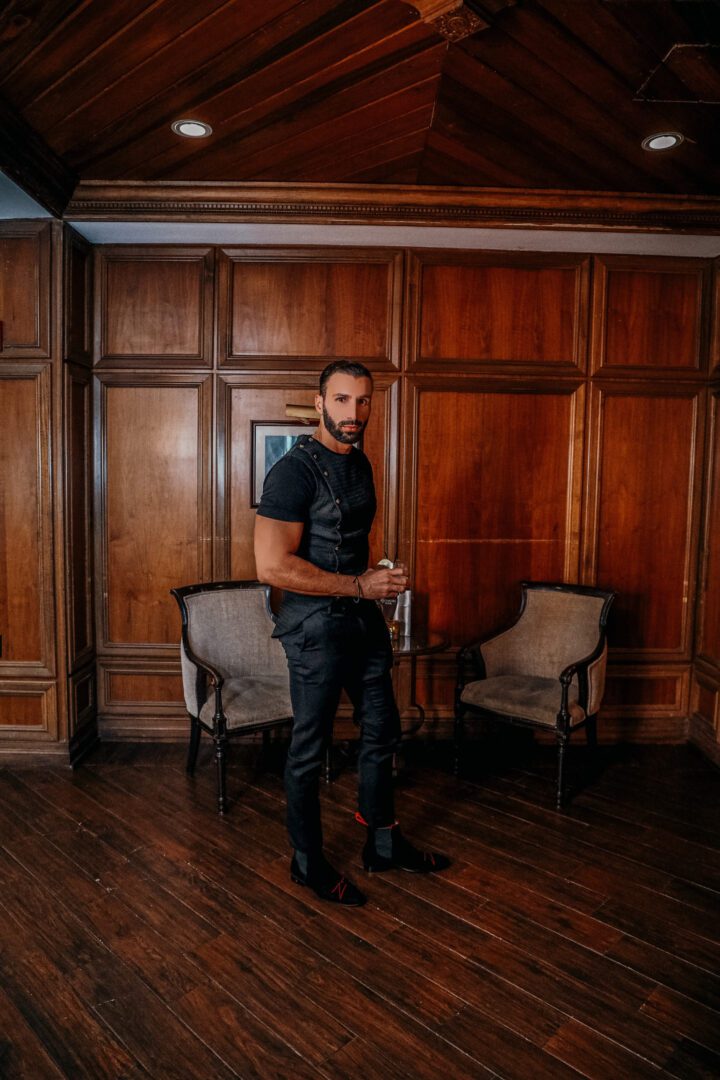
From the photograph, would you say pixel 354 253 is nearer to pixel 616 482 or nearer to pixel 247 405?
pixel 247 405

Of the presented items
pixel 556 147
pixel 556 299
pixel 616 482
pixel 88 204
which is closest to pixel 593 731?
pixel 616 482

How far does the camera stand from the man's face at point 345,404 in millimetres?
2408

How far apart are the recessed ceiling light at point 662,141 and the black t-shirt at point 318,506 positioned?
2013 mm

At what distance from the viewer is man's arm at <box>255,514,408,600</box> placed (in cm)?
232

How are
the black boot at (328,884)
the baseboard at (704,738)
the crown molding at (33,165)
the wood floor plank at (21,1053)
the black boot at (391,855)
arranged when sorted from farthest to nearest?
the baseboard at (704,738)
the crown molding at (33,165)
the black boot at (391,855)
the black boot at (328,884)
the wood floor plank at (21,1053)

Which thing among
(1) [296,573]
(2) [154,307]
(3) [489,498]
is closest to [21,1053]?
(1) [296,573]

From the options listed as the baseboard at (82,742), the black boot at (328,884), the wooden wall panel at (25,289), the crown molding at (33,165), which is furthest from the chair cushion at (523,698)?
the crown molding at (33,165)

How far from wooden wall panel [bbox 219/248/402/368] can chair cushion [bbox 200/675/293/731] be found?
1802mm

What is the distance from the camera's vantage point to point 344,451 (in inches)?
99.3

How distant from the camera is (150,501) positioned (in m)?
4.16

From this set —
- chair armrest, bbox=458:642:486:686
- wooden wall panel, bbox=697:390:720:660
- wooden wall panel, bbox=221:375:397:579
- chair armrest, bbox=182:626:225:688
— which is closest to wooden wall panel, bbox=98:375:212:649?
wooden wall panel, bbox=221:375:397:579

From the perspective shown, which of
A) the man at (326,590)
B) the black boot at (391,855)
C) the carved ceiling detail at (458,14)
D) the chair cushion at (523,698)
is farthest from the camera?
the chair cushion at (523,698)

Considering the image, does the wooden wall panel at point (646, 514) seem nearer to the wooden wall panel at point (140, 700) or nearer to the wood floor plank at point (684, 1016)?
the wood floor plank at point (684, 1016)

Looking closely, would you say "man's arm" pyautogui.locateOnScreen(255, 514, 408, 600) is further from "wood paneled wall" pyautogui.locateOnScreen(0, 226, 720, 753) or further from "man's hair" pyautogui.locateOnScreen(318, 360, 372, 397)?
"wood paneled wall" pyautogui.locateOnScreen(0, 226, 720, 753)
